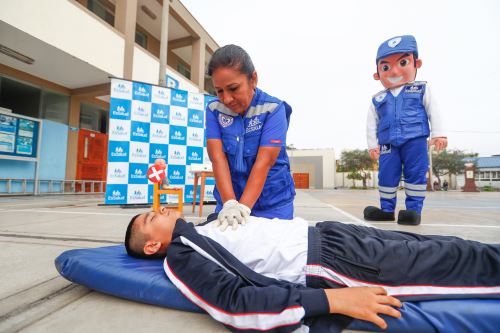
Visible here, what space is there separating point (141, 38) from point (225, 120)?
30.1 ft

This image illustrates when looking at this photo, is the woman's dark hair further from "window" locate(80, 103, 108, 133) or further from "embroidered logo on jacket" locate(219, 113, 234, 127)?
"window" locate(80, 103, 108, 133)

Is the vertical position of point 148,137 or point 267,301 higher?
point 148,137

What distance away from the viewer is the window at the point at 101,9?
7070 mm

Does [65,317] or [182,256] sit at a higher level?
[182,256]

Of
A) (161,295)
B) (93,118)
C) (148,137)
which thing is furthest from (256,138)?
(93,118)

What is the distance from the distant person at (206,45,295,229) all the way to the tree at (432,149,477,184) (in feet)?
104

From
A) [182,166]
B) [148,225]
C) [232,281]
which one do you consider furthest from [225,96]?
[182,166]

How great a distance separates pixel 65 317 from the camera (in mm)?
800

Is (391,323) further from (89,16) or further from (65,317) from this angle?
(89,16)

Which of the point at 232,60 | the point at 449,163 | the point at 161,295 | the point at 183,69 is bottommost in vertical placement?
the point at 161,295

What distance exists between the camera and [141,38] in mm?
9047

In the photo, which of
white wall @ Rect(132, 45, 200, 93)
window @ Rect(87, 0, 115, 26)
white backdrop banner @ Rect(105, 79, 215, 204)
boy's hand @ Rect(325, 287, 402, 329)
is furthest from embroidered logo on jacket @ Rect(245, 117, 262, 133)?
window @ Rect(87, 0, 115, 26)

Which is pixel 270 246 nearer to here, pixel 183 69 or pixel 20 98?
pixel 20 98

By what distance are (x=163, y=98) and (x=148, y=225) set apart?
12.3 ft
